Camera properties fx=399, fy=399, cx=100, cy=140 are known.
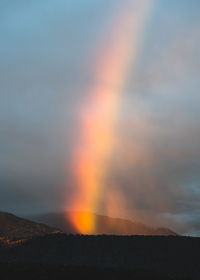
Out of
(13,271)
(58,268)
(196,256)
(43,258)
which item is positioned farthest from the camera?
(43,258)

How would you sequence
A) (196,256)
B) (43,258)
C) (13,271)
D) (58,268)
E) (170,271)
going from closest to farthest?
(13,271) → (58,268) → (170,271) → (196,256) → (43,258)

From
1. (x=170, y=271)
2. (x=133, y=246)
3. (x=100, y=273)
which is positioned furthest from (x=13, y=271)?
(x=133, y=246)

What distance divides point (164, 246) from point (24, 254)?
69.5 metres

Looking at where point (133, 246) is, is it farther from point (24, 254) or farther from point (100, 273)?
point (100, 273)

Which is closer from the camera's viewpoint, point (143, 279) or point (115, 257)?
point (143, 279)

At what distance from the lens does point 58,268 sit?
10112 cm

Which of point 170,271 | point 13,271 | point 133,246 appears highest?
point 133,246

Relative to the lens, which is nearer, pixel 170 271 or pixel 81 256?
pixel 170 271

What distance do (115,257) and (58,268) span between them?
88.9 meters

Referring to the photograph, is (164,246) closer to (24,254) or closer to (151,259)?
Result: (151,259)

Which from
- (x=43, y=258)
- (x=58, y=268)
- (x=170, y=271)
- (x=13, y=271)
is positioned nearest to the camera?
(x=13, y=271)

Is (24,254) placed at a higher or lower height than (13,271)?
higher

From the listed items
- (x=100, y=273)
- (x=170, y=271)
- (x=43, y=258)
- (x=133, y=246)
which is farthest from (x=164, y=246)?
(x=100, y=273)

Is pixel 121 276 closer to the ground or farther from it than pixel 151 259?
closer to the ground
